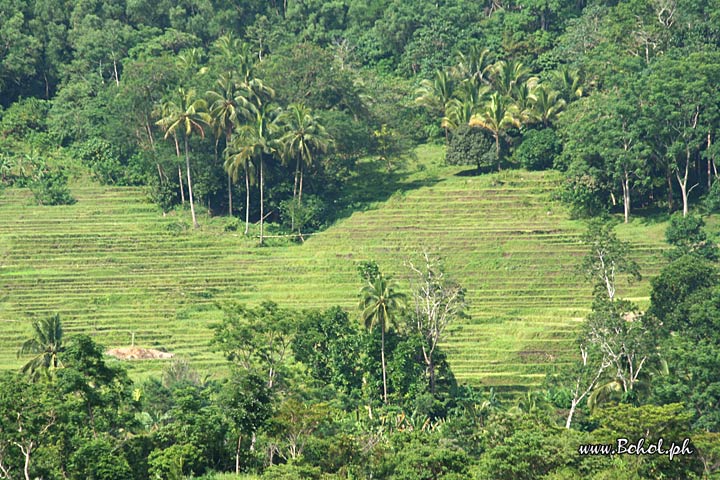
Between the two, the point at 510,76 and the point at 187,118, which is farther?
the point at 510,76

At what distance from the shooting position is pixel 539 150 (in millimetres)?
80875

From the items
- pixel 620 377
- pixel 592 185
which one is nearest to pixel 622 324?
pixel 620 377

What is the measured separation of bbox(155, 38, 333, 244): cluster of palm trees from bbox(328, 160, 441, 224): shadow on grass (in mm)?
2478

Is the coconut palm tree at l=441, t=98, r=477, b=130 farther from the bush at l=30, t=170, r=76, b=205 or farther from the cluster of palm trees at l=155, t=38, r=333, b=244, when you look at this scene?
the bush at l=30, t=170, r=76, b=205

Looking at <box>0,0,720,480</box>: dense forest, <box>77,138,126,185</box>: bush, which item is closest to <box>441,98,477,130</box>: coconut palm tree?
<box>0,0,720,480</box>: dense forest

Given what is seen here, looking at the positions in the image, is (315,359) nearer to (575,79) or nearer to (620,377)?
(620,377)

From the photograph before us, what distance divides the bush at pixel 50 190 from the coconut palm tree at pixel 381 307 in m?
29.4

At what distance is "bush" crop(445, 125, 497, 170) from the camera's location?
82125 mm

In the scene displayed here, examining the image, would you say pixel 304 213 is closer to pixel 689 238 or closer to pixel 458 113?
pixel 458 113

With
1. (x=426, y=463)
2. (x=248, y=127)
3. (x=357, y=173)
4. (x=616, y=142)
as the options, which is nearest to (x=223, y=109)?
(x=248, y=127)

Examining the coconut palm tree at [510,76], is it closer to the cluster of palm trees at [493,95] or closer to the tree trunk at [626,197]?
the cluster of palm trees at [493,95]

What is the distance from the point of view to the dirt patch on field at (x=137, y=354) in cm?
6316

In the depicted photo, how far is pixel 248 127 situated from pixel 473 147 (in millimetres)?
12843

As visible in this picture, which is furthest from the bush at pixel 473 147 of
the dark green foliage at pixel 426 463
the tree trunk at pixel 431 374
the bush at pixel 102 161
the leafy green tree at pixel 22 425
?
the leafy green tree at pixel 22 425
